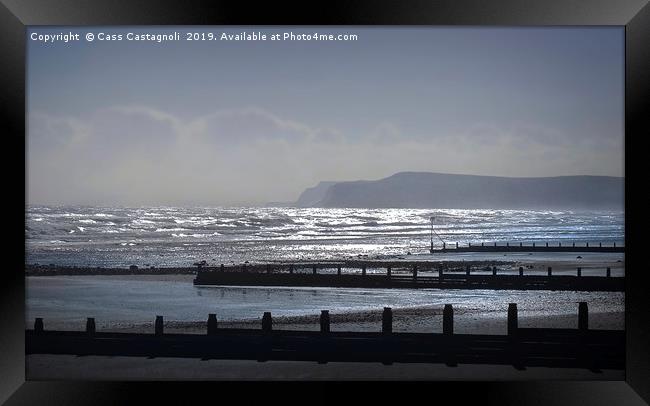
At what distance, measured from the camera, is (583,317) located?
5.86m

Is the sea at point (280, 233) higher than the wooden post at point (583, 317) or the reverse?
higher

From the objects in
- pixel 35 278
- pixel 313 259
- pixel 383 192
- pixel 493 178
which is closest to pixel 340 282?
pixel 313 259

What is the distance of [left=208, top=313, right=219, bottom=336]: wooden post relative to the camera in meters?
5.96

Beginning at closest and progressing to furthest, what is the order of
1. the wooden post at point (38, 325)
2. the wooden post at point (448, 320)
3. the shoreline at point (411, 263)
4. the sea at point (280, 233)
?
the wooden post at point (38, 325) < the wooden post at point (448, 320) < the sea at point (280, 233) < the shoreline at point (411, 263)

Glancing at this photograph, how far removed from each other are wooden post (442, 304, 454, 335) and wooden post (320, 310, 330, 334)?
114 cm

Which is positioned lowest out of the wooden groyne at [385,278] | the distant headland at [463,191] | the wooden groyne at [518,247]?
the wooden groyne at [385,278]

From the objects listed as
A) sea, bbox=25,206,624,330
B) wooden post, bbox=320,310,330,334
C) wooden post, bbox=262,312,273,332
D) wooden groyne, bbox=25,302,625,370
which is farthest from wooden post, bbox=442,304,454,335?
wooden post, bbox=262,312,273,332

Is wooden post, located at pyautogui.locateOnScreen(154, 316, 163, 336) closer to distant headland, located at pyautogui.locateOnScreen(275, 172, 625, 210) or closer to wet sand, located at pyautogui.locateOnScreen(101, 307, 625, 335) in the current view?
wet sand, located at pyautogui.locateOnScreen(101, 307, 625, 335)

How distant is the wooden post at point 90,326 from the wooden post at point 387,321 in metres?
2.84

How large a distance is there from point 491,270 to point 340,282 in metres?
1.58

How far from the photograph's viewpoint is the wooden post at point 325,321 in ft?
19.4
